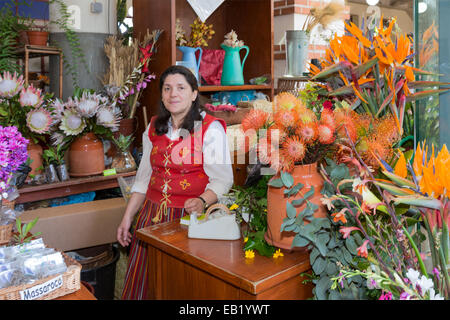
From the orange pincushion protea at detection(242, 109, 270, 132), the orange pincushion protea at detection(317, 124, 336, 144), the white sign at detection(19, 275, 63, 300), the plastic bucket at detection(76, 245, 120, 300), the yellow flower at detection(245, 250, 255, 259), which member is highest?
the orange pincushion protea at detection(242, 109, 270, 132)

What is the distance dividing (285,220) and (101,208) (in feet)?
5.21

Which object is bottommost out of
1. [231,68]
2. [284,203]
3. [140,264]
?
[140,264]

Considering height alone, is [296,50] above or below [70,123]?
above

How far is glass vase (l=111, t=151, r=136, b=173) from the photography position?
2482 millimetres

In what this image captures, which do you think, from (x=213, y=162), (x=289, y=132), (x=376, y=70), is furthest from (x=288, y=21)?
(x=289, y=132)

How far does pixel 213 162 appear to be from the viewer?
1891 mm

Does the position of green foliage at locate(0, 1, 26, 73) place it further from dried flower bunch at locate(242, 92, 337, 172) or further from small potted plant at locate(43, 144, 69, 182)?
dried flower bunch at locate(242, 92, 337, 172)

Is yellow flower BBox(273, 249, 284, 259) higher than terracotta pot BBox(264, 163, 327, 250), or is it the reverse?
terracotta pot BBox(264, 163, 327, 250)

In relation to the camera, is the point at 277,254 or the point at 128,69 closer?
the point at 277,254

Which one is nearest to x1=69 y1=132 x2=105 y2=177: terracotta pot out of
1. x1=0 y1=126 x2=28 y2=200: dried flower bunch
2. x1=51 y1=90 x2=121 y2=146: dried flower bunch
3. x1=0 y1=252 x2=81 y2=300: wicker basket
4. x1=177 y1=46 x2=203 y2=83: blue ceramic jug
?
x1=51 y1=90 x2=121 y2=146: dried flower bunch

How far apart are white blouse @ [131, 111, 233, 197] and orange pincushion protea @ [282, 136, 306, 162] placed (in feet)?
2.96

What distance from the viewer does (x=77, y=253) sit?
7.75 ft

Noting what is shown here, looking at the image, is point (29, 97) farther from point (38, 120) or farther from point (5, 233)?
point (5, 233)

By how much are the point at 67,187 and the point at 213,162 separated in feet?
2.92
